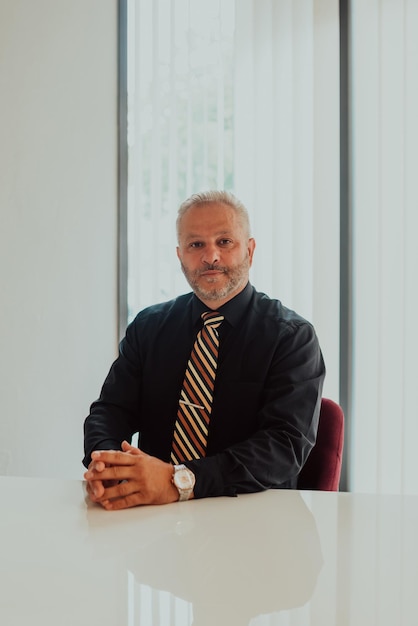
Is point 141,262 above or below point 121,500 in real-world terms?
above

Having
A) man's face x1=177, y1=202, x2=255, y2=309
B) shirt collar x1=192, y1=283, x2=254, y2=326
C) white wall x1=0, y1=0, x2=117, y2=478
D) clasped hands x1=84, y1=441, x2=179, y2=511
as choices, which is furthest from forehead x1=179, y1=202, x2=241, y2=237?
white wall x1=0, y1=0, x2=117, y2=478

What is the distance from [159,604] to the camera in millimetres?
845

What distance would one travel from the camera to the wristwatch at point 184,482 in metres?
1.33

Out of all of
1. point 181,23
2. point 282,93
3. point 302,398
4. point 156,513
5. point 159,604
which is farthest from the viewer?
point 181,23

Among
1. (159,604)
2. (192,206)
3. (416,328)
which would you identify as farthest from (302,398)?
(416,328)

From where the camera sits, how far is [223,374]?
6.15 ft

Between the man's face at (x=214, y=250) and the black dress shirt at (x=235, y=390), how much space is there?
0.06 m

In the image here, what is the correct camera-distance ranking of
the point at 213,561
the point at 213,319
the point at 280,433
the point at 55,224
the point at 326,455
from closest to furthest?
the point at 213,561 < the point at 280,433 < the point at 326,455 < the point at 213,319 < the point at 55,224

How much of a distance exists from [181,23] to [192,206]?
1.85 meters

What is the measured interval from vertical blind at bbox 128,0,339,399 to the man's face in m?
1.23

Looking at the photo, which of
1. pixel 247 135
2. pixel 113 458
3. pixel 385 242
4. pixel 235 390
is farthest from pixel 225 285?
pixel 247 135

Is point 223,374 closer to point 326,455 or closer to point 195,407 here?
point 195,407

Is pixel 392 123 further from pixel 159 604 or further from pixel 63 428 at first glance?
pixel 159 604

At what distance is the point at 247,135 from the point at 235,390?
71.9 inches
